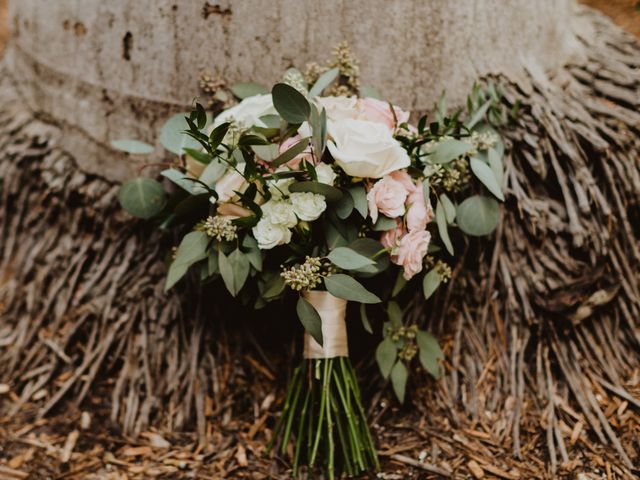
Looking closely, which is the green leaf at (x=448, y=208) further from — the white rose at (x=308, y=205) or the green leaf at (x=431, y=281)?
the white rose at (x=308, y=205)

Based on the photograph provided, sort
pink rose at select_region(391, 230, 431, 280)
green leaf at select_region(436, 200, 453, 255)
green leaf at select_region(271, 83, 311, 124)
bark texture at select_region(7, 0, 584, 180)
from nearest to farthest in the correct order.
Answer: green leaf at select_region(271, 83, 311, 124)
pink rose at select_region(391, 230, 431, 280)
green leaf at select_region(436, 200, 453, 255)
bark texture at select_region(7, 0, 584, 180)

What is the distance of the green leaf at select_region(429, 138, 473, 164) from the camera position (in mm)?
1539

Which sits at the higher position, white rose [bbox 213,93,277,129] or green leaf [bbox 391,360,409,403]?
white rose [bbox 213,93,277,129]

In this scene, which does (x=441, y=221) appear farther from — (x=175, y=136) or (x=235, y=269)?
(x=175, y=136)

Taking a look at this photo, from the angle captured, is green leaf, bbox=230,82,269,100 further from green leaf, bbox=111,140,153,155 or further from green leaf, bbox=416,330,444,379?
green leaf, bbox=416,330,444,379

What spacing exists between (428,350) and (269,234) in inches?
23.2

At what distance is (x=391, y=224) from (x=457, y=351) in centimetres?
57

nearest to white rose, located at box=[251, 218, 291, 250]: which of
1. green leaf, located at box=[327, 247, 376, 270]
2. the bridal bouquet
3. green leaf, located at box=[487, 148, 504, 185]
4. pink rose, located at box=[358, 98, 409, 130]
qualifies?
the bridal bouquet

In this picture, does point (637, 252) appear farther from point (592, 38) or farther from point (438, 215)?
point (592, 38)

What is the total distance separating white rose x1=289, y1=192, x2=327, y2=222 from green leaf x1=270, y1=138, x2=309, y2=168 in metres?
0.08

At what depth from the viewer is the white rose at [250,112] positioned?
4.85ft

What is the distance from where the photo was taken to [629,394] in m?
1.74

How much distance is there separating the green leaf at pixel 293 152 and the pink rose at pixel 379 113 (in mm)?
214

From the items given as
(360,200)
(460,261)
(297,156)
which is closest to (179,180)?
(297,156)
